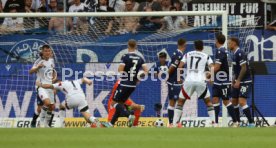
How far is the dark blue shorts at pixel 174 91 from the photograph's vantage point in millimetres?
22750

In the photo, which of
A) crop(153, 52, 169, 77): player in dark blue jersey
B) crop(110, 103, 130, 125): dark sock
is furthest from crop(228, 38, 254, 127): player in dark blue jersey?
crop(110, 103, 130, 125): dark sock

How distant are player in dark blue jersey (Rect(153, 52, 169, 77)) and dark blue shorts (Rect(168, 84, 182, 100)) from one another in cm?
73

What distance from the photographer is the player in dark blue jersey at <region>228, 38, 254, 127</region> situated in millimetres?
21672

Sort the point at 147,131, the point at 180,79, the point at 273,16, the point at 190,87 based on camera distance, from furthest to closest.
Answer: the point at 273,16
the point at 180,79
the point at 190,87
the point at 147,131

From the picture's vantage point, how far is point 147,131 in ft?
57.1

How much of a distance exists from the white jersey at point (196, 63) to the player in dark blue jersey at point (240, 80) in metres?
0.92

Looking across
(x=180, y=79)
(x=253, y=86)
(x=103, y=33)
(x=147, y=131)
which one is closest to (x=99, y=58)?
(x=103, y=33)

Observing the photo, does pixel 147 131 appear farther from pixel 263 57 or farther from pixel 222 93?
pixel 263 57

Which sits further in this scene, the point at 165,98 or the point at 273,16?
the point at 273,16

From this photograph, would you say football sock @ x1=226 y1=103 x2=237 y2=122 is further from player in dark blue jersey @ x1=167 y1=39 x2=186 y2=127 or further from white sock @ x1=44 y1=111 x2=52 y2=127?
white sock @ x1=44 y1=111 x2=52 y2=127

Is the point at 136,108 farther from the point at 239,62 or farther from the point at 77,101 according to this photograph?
the point at 239,62

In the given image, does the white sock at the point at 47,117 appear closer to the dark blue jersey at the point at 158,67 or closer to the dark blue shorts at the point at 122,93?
the dark blue shorts at the point at 122,93

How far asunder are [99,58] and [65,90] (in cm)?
249

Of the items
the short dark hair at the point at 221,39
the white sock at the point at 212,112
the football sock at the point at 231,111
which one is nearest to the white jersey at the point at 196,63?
the short dark hair at the point at 221,39
